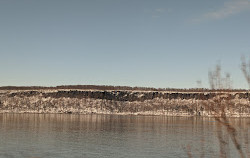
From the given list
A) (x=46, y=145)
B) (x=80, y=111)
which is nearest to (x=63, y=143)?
(x=46, y=145)

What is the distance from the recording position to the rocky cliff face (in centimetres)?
18325

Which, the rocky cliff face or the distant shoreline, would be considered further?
the rocky cliff face

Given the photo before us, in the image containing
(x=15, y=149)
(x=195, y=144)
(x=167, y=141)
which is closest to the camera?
(x=15, y=149)

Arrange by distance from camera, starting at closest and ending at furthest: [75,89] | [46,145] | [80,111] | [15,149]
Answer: [15,149] → [46,145] → [80,111] → [75,89]

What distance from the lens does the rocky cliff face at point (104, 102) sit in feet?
601

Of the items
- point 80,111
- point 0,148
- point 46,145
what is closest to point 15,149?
point 0,148

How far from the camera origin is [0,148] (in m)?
45.5

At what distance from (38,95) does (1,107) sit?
21.1 metres

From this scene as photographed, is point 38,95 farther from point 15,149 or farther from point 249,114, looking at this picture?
point 15,149

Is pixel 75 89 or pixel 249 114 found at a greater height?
pixel 75 89

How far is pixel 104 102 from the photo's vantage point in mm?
187250

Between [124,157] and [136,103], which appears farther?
[136,103]

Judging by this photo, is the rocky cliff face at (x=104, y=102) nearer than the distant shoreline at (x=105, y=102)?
No

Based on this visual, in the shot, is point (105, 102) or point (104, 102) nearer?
point (104, 102)
